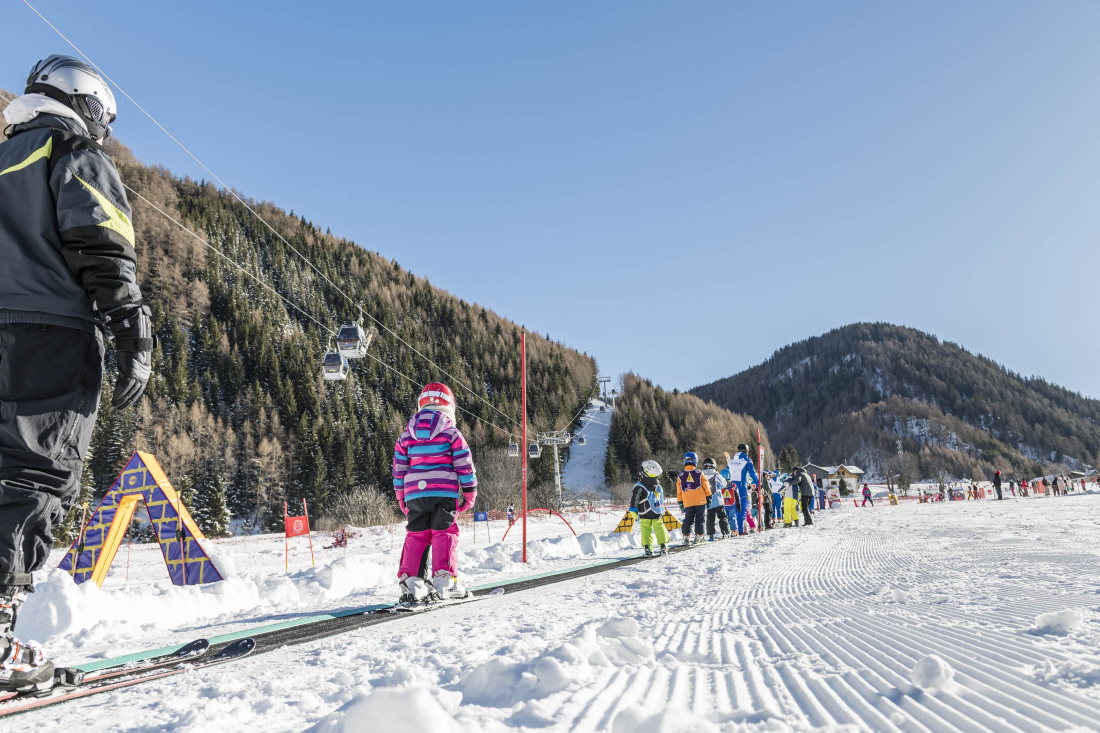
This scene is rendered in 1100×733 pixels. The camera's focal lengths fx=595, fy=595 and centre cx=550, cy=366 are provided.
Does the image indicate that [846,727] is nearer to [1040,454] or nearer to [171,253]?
[171,253]

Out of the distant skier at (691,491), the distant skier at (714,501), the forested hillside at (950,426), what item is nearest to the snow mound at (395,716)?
the distant skier at (691,491)

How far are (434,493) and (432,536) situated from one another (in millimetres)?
380

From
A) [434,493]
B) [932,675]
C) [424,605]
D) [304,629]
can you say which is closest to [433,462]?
[434,493]

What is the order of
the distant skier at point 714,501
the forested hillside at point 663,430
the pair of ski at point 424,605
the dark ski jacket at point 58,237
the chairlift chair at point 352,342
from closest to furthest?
the dark ski jacket at point 58,237
the pair of ski at point 424,605
the distant skier at point 714,501
the chairlift chair at point 352,342
the forested hillside at point 663,430

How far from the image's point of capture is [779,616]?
3119 mm

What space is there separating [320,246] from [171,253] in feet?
79.4

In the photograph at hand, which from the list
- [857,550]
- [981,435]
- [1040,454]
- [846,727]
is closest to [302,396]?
[857,550]

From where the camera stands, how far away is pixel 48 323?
2.10 meters

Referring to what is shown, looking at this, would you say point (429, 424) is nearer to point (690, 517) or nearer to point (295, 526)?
point (690, 517)

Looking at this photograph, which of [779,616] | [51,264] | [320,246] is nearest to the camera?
[51,264]

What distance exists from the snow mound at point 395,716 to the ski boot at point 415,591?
2.98 meters

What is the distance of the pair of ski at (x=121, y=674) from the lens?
2.06 m

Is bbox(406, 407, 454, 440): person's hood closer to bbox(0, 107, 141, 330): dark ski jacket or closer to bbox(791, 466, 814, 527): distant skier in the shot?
bbox(0, 107, 141, 330): dark ski jacket

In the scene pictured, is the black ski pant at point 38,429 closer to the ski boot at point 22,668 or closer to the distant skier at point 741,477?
the ski boot at point 22,668
